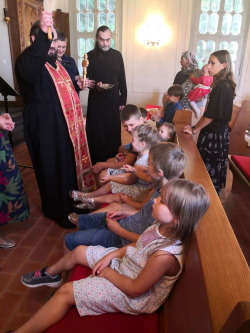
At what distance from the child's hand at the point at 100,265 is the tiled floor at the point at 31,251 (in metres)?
0.72

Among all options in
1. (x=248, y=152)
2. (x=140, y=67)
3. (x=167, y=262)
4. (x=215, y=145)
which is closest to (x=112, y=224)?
(x=167, y=262)

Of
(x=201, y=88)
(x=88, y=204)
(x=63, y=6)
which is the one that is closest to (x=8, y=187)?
(x=88, y=204)

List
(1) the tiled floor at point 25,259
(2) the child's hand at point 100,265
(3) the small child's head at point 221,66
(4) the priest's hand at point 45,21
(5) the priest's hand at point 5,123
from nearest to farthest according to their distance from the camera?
(2) the child's hand at point 100,265 < (1) the tiled floor at point 25,259 < (4) the priest's hand at point 45,21 < (5) the priest's hand at point 5,123 < (3) the small child's head at point 221,66

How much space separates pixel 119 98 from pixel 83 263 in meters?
2.72

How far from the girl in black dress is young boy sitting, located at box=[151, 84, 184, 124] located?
0.53 meters

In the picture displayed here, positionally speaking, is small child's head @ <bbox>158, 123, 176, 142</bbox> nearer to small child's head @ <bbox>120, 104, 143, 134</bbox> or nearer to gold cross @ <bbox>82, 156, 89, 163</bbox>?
small child's head @ <bbox>120, 104, 143, 134</bbox>

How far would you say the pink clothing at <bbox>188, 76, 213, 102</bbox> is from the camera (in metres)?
3.87

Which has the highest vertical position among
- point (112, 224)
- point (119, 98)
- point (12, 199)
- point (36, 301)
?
point (119, 98)

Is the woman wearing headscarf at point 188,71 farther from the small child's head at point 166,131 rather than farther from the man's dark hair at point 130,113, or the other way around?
the man's dark hair at point 130,113

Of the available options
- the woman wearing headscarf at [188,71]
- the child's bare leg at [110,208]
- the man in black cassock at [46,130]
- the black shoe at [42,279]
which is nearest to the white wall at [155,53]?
the woman wearing headscarf at [188,71]

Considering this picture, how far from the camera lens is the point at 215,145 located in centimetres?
284

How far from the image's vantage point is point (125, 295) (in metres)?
1.23

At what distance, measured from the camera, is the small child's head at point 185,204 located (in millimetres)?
1059

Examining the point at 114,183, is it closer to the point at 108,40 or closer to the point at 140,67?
the point at 108,40
